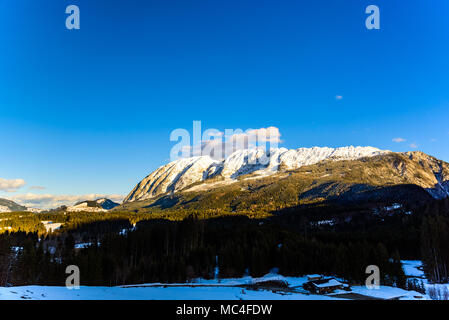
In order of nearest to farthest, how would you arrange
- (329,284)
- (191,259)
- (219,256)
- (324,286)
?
(324,286) → (329,284) → (191,259) → (219,256)

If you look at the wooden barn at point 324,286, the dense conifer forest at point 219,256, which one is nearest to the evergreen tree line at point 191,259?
the dense conifer forest at point 219,256

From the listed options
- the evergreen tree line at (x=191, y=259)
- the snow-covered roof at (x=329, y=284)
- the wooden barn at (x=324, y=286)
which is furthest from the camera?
the evergreen tree line at (x=191, y=259)

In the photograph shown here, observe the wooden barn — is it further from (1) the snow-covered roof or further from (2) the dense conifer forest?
(2) the dense conifer forest

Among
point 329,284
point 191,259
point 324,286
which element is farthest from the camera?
point 191,259

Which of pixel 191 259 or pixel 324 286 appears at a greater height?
pixel 191 259

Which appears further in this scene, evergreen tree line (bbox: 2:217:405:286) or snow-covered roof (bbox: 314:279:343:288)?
evergreen tree line (bbox: 2:217:405:286)

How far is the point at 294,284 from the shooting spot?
2945 inches

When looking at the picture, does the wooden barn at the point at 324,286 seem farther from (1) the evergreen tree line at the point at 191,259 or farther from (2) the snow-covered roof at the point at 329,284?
(1) the evergreen tree line at the point at 191,259

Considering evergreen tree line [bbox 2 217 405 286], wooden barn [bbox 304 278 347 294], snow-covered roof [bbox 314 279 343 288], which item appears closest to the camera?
wooden barn [bbox 304 278 347 294]

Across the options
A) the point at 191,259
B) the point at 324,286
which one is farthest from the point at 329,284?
the point at 191,259

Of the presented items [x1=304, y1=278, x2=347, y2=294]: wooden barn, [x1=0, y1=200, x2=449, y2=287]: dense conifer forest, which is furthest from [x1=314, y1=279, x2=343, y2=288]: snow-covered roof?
[x1=0, y1=200, x2=449, y2=287]: dense conifer forest

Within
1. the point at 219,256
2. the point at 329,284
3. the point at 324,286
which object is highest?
the point at 219,256

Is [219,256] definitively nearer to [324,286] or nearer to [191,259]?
[191,259]
